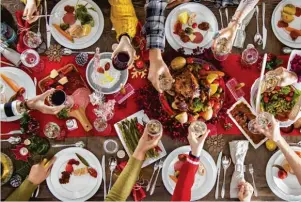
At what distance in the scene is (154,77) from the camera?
7.89ft

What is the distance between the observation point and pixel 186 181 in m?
2.28

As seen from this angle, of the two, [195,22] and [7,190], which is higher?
[195,22]

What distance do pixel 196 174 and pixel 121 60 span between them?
0.79 metres

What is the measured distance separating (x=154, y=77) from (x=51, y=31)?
69cm

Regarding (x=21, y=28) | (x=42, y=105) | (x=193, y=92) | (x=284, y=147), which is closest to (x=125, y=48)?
(x=193, y=92)

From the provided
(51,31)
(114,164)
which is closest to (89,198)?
(114,164)

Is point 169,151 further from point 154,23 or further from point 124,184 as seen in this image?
point 154,23

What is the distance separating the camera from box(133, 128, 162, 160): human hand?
2.36 metres

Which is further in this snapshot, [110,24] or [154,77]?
[110,24]

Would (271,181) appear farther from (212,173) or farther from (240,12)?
(240,12)

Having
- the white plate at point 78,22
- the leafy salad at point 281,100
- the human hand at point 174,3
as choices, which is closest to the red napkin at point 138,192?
the white plate at point 78,22

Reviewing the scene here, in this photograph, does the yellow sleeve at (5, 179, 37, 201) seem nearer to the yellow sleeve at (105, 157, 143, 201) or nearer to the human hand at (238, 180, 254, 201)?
the yellow sleeve at (105, 157, 143, 201)

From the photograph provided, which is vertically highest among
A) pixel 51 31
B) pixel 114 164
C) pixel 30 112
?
pixel 51 31

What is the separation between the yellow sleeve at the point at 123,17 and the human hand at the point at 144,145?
589 mm
